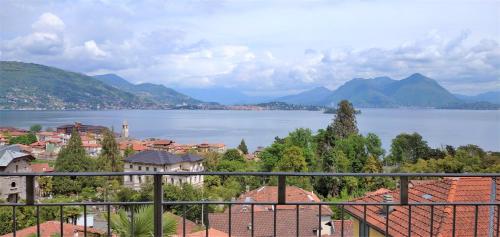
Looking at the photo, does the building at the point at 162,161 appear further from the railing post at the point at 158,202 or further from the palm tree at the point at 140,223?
the railing post at the point at 158,202

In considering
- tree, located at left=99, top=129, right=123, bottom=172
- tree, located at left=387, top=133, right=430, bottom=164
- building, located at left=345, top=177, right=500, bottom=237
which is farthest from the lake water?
building, located at left=345, top=177, right=500, bottom=237

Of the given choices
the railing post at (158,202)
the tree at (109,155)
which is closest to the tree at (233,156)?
the tree at (109,155)

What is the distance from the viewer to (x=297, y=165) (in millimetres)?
39562

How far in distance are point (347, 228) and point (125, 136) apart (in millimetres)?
94392

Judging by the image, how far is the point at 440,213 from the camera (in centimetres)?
839

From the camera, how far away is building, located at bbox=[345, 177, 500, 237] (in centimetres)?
636

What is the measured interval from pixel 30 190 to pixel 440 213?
24.5 feet

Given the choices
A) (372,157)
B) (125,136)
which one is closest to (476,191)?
(372,157)

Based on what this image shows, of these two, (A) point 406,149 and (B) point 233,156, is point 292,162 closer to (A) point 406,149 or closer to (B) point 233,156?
(B) point 233,156

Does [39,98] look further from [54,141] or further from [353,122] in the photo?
[353,122]

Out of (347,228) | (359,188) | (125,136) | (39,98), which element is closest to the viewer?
(347,228)

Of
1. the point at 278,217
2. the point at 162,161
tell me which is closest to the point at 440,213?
the point at 278,217

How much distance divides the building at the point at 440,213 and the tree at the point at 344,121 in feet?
133

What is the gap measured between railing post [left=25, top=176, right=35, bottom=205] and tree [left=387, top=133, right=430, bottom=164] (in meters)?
47.7
